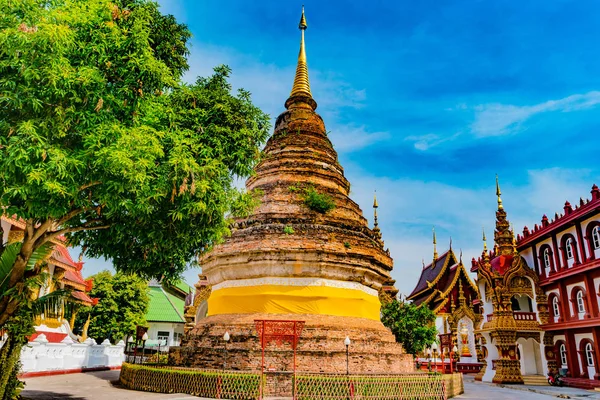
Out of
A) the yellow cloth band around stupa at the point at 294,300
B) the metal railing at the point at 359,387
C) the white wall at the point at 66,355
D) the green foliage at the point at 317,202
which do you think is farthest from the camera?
the green foliage at the point at 317,202

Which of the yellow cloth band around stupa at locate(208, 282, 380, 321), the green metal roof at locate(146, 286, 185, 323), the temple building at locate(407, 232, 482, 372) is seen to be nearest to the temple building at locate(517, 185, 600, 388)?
the temple building at locate(407, 232, 482, 372)

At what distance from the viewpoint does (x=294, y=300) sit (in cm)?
1836

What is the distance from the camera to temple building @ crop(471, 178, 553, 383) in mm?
28391

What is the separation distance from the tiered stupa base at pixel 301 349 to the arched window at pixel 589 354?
518 inches

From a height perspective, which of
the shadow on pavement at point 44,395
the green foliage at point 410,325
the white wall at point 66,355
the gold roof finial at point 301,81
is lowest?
the shadow on pavement at point 44,395

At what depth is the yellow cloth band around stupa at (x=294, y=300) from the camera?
60.0ft

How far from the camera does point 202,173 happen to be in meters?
10.6

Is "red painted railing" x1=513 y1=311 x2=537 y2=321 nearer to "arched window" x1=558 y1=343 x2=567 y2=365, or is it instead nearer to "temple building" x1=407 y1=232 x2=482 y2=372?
"arched window" x1=558 y1=343 x2=567 y2=365

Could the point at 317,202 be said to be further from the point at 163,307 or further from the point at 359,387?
the point at 163,307

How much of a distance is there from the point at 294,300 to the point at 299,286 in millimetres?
592

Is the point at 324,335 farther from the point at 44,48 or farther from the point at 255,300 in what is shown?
the point at 44,48

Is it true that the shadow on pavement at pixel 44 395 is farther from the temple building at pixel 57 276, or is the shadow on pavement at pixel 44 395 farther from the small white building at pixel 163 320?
the small white building at pixel 163 320

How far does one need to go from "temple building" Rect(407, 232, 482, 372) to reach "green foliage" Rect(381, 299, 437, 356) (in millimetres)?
13136

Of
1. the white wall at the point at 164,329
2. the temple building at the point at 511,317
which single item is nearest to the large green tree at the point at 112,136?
the temple building at the point at 511,317
